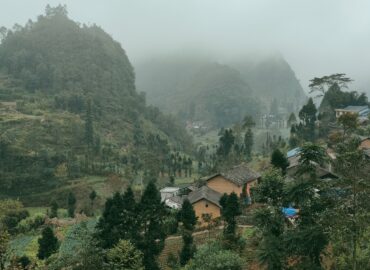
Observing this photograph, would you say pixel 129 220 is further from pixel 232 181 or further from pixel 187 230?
pixel 232 181

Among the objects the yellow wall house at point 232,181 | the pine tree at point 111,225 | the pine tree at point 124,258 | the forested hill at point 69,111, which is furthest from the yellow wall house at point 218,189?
the forested hill at point 69,111

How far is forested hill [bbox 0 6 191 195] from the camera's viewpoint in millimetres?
73812

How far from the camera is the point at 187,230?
3134cm

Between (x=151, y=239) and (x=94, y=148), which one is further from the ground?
(x=94, y=148)

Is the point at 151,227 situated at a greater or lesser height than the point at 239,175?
lesser

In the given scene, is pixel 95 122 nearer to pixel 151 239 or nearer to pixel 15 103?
pixel 15 103

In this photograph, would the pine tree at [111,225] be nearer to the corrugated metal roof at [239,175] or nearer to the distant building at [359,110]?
the corrugated metal roof at [239,175]

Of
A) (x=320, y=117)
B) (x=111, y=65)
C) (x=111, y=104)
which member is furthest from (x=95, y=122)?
(x=320, y=117)

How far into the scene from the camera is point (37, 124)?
85.1 m

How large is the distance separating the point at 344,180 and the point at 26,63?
4537 inches

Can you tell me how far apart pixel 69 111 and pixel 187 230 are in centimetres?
7572

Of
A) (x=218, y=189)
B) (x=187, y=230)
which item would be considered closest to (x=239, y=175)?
(x=218, y=189)

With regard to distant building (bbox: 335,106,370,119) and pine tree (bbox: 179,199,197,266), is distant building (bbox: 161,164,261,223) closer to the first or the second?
pine tree (bbox: 179,199,197,266)

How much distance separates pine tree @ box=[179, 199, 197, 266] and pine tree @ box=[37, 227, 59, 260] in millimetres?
9032
